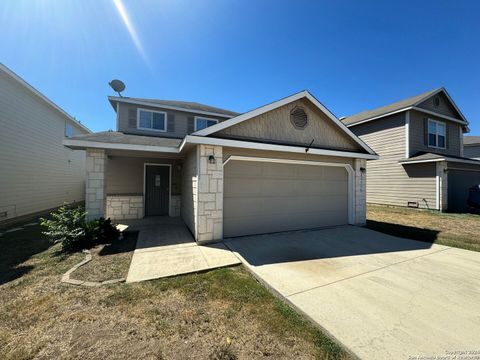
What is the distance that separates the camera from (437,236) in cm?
645

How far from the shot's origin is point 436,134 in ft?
44.7

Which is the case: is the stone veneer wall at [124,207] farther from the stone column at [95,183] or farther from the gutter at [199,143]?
the gutter at [199,143]

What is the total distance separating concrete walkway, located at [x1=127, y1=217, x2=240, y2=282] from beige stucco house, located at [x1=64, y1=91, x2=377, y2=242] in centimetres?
46

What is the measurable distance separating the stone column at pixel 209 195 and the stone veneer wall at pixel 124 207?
16.6 ft

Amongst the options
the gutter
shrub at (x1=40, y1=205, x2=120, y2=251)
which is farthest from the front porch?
the gutter

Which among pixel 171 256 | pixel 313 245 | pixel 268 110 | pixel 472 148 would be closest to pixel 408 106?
pixel 268 110

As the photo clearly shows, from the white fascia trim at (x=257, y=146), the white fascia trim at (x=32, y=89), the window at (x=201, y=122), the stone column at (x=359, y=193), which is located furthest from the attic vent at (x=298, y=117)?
the white fascia trim at (x=32, y=89)

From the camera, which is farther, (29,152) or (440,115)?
(440,115)

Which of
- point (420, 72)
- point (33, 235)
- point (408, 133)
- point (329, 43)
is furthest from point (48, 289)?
point (420, 72)

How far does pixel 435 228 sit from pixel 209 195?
8806 millimetres

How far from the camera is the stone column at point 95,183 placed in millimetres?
6129

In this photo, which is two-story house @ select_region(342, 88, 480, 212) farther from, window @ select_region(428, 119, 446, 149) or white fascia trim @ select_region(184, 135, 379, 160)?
white fascia trim @ select_region(184, 135, 379, 160)

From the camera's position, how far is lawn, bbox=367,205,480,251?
600 cm

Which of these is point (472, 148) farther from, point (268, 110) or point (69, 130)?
point (69, 130)
